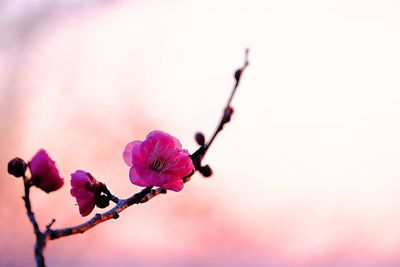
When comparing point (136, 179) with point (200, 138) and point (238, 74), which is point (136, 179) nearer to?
point (200, 138)

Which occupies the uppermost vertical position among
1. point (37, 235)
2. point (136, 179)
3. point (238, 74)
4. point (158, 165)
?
point (238, 74)

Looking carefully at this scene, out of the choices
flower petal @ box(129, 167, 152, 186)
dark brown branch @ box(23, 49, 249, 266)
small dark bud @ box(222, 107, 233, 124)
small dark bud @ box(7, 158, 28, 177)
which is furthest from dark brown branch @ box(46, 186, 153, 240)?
small dark bud @ box(222, 107, 233, 124)

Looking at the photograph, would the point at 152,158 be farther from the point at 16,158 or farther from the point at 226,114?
the point at 16,158

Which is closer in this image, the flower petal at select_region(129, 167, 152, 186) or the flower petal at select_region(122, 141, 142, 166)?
the flower petal at select_region(129, 167, 152, 186)

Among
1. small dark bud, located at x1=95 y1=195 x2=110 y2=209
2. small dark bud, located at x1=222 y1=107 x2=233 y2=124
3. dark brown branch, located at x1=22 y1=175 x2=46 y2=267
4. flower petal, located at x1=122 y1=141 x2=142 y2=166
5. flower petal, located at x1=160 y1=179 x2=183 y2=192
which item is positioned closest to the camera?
dark brown branch, located at x1=22 y1=175 x2=46 y2=267

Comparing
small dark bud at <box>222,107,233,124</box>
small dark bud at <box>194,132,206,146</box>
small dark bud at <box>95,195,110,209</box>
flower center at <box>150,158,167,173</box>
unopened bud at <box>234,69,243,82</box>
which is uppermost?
unopened bud at <box>234,69,243,82</box>

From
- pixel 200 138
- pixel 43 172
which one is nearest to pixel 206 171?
pixel 200 138

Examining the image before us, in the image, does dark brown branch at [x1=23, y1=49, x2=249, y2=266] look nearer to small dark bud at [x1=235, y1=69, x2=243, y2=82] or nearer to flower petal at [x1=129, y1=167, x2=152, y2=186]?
small dark bud at [x1=235, y1=69, x2=243, y2=82]
